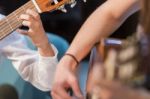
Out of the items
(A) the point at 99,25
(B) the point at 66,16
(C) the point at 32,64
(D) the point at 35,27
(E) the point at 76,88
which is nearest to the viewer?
(E) the point at 76,88

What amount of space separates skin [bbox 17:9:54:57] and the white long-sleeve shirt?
0.15 ft

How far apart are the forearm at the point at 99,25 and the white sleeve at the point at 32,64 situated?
0.83 ft

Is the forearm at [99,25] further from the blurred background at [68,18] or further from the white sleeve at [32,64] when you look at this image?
the blurred background at [68,18]

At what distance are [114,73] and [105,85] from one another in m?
0.03

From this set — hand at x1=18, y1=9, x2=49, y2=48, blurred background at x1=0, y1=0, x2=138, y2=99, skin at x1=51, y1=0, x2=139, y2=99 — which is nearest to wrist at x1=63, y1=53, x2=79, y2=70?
skin at x1=51, y1=0, x2=139, y2=99

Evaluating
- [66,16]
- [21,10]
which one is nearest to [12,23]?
[21,10]

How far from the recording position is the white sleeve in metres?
0.96

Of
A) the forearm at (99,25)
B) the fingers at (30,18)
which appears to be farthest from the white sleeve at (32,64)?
the forearm at (99,25)

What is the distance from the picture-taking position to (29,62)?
101cm

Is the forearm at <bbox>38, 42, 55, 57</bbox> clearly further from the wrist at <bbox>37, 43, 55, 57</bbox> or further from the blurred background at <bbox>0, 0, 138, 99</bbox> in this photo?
the blurred background at <bbox>0, 0, 138, 99</bbox>

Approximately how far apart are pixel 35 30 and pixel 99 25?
0.23 m

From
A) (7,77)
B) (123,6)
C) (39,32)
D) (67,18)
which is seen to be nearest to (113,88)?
(123,6)

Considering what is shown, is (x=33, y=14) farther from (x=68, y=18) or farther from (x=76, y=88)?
(x=68, y=18)

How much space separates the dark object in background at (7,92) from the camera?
40.0 inches
